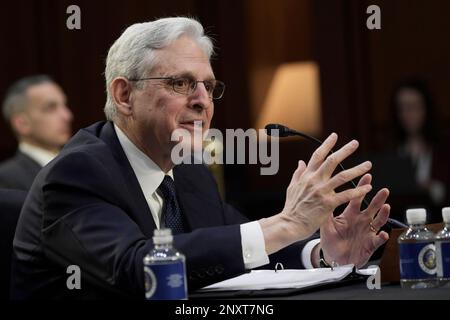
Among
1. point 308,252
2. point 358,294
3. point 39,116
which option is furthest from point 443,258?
point 39,116

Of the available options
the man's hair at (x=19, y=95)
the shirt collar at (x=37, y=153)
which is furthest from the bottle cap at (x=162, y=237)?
the man's hair at (x=19, y=95)

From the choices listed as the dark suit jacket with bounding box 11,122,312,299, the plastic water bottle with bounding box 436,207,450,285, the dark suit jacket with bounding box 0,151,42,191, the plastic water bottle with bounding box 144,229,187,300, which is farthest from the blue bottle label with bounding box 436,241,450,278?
the dark suit jacket with bounding box 0,151,42,191

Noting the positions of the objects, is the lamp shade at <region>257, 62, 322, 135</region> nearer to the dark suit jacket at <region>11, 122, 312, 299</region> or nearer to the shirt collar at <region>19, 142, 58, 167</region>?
the shirt collar at <region>19, 142, 58, 167</region>

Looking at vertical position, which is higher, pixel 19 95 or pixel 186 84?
pixel 186 84

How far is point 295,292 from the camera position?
215cm

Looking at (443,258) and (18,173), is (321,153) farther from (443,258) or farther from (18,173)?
(18,173)

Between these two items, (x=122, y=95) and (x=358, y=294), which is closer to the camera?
(x=358, y=294)

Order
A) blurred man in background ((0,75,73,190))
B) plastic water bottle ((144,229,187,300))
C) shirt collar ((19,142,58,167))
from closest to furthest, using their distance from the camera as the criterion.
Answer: plastic water bottle ((144,229,187,300)) < shirt collar ((19,142,58,167)) < blurred man in background ((0,75,73,190))

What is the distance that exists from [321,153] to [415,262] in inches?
13.2

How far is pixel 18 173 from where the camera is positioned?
5.86m

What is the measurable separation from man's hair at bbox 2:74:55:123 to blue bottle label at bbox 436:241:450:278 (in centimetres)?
460

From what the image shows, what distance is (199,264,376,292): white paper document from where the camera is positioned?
89.2 inches

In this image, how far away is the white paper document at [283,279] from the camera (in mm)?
2266

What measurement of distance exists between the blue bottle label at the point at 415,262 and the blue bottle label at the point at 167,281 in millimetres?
569
